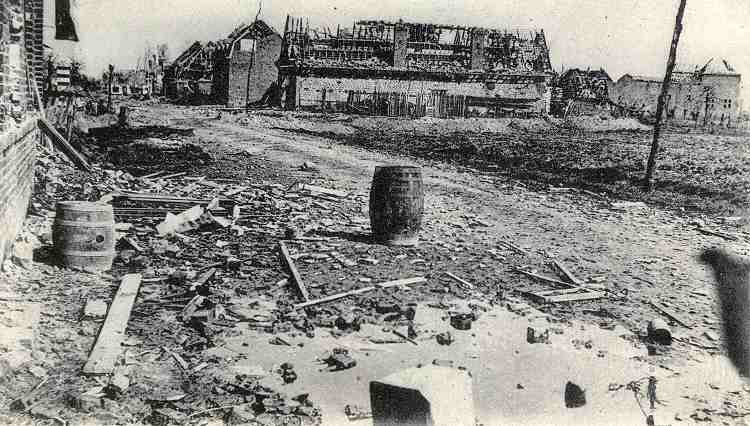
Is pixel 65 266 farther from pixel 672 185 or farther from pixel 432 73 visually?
pixel 432 73

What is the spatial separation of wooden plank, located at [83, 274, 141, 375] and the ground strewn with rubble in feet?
0.26

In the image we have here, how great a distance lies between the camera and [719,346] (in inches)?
208

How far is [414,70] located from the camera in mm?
37531

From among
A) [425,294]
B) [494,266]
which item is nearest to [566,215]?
[494,266]

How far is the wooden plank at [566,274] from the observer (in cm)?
678

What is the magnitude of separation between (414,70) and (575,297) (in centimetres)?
3280

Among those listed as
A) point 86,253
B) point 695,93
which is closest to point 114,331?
point 86,253

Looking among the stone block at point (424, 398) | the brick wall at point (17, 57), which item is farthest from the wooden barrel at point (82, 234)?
the stone block at point (424, 398)

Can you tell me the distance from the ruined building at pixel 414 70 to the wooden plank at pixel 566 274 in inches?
1181

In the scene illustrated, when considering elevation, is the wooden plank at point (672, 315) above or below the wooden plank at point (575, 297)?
below

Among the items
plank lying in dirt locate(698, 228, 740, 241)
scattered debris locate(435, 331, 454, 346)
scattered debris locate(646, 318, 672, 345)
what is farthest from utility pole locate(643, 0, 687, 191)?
scattered debris locate(435, 331, 454, 346)

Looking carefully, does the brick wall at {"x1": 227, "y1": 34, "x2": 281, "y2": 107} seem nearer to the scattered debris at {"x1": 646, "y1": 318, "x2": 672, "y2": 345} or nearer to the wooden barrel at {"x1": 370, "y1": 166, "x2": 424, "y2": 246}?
the wooden barrel at {"x1": 370, "y1": 166, "x2": 424, "y2": 246}

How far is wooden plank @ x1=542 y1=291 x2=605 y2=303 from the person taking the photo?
613cm

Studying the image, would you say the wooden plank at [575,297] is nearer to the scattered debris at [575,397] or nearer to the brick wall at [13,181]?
the scattered debris at [575,397]
